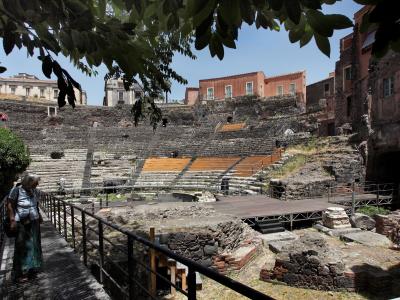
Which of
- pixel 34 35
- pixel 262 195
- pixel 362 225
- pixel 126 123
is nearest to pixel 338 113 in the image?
pixel 262 195

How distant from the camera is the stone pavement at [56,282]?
4.04m

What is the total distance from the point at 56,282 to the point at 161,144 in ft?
102

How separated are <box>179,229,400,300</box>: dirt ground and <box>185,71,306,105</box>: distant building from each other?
32788mm

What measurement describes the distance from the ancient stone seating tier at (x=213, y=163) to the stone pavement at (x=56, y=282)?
70.0 feet

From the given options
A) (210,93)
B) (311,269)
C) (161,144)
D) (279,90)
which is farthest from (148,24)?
(210,93)

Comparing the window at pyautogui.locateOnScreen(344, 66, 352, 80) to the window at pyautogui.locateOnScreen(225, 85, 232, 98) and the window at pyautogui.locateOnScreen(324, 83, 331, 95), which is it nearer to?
the window at pyautogui.locateOnScreen(324, 83, 331, 95)

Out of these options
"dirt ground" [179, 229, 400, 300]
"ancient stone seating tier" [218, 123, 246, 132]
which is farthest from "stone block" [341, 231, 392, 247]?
"ancient stone seating tier" [218, 123, 246, 132]

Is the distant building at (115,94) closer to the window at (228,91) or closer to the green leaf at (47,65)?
the window at (228,91)

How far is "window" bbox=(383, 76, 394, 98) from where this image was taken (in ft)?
58.9

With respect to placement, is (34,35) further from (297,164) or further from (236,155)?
(236,155)

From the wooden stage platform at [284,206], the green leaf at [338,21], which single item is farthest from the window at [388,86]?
the green leaf at [338,21]

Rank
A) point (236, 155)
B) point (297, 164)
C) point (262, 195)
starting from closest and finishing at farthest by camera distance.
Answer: point (262, 195) < point (297, 164) < point (236, 155)

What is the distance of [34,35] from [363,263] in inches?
361

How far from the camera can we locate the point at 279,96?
137 ft
